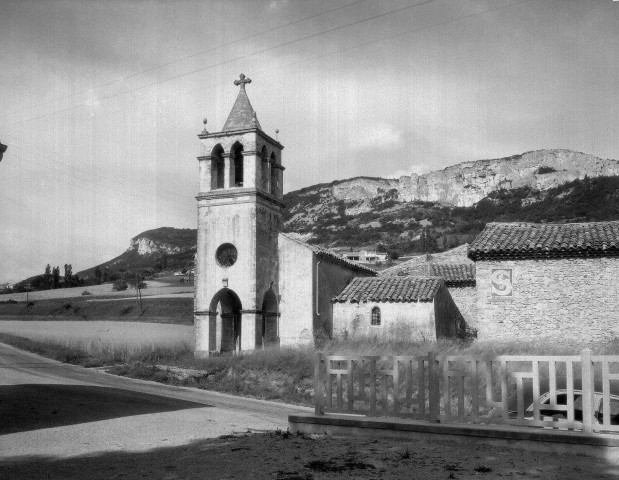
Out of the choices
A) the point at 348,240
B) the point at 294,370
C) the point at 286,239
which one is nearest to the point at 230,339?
the point at 286,239

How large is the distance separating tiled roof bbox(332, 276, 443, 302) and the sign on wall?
2.96 meters

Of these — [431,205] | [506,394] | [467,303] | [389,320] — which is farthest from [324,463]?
[431,205]

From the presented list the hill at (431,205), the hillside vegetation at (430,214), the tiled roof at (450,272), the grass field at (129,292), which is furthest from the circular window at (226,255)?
the hill at (431,205)

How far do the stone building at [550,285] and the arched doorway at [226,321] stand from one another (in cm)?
1171

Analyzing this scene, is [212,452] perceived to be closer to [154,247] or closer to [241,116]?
[241,116]

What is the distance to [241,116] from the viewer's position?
29.6m

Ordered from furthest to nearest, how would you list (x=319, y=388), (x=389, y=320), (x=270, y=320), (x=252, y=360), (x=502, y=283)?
(x=270, y=320)
(x=389, y=320)
(x=502, y=283)
(x=252, y=360)
(x=319, y=388)

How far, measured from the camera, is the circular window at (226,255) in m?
28.4

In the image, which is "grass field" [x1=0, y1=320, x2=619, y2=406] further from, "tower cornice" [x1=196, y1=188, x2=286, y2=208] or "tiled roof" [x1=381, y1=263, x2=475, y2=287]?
"tiled roof" [x1=381, y1=263, x2=475, y2=287]

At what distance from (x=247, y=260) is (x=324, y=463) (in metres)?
20.8

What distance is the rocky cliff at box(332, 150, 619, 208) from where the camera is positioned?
5792 inches

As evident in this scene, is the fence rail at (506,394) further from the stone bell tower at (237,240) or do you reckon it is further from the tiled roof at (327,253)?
the tiled roof at (327,253)

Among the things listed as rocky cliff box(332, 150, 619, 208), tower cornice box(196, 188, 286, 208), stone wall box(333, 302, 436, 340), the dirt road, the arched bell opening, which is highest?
rocky cliff box(332, 150, 619, 208)

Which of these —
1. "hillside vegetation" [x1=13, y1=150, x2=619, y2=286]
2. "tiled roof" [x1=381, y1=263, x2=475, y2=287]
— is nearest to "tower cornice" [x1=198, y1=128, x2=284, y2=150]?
"tiled roof" [x1=381, y1=263, x2=475, y2=287]
